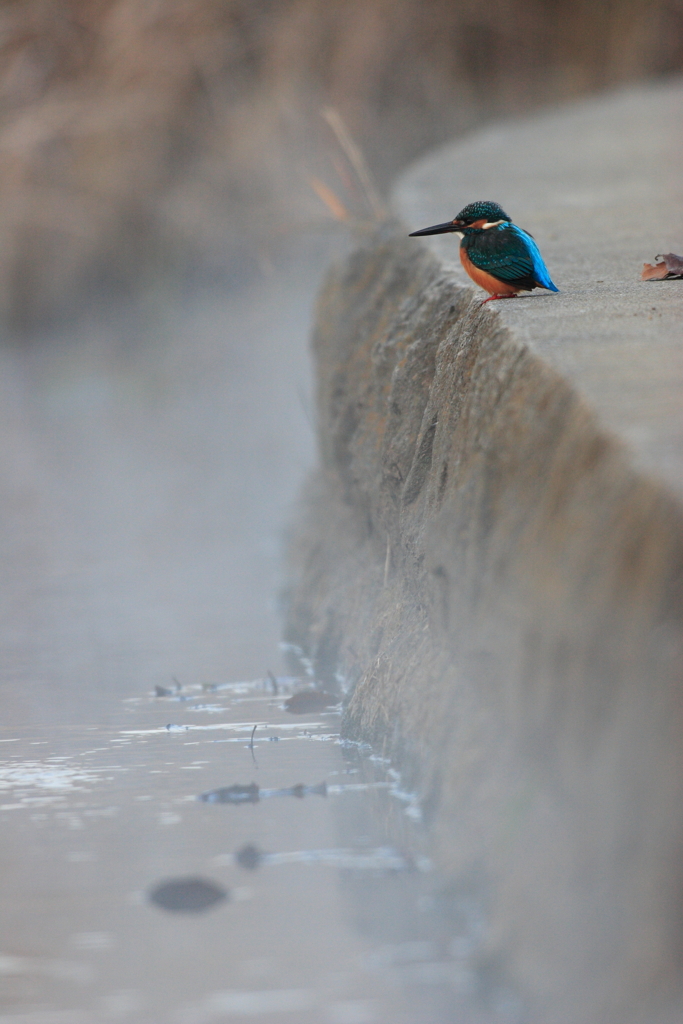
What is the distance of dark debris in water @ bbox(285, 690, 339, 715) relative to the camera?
382 cm

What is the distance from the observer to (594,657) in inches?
80.3

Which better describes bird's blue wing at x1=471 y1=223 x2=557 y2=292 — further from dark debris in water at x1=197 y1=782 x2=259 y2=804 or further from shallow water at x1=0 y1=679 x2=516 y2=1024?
dark debris in water at x1=197 y1=782 x2=259 y2=804

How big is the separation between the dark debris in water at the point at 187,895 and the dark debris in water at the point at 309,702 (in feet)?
4.07

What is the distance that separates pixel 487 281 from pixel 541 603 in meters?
1.22

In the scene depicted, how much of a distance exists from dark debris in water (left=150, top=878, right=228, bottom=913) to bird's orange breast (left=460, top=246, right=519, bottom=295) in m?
1.51

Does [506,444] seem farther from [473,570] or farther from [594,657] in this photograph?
[594,657]

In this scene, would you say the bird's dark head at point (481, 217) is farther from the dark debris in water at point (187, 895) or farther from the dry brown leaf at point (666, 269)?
the dark debris in water at point (187, 895)

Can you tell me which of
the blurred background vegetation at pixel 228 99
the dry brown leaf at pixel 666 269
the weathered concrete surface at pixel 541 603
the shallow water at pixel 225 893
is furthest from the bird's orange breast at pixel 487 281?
the blurred background vegetation at pixel 228 99

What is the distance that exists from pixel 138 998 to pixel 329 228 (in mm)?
4673

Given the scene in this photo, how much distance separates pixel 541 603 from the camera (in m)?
2.24

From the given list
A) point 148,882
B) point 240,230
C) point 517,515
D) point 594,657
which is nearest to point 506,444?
point 517,515

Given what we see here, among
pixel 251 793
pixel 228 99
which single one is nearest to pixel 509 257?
pixel 251 793

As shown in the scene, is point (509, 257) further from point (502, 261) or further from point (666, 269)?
point (666, 269)

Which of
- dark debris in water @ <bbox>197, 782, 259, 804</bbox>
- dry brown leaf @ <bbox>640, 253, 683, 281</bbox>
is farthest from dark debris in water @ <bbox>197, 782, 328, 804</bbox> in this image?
dry brown leaf @ <bbox>640, 253, 683, 281</bbox>
